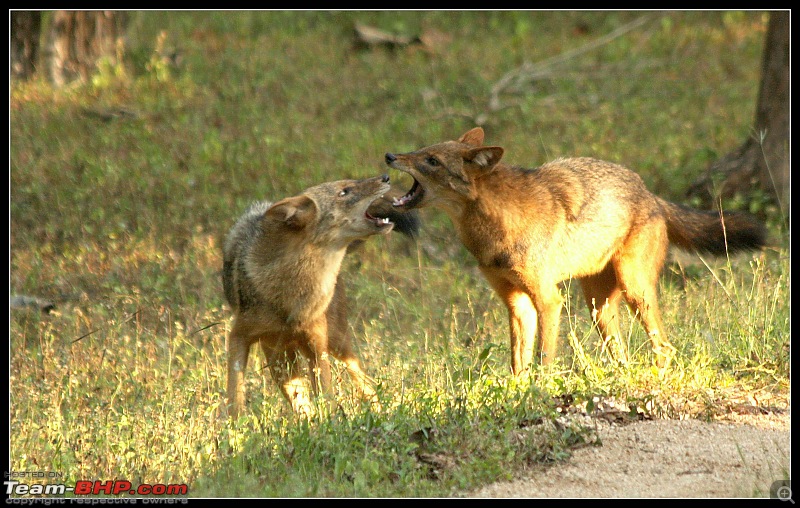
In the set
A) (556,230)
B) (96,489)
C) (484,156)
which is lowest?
(96,489)

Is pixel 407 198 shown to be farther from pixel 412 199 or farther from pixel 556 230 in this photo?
pixel 556 230

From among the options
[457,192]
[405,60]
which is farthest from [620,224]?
[405,60]

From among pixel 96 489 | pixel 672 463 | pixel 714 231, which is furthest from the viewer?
pixel 714 231

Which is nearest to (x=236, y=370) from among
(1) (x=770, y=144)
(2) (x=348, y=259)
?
(2) (x=348, y=259)

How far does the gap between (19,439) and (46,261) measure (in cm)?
508

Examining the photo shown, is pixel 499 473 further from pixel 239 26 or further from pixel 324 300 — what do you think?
pixel 239 26

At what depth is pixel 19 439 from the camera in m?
6.37

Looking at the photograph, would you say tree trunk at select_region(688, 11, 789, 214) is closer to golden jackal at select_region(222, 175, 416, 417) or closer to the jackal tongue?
the jackal tongue

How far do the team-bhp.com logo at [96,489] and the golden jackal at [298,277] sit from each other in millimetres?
1221

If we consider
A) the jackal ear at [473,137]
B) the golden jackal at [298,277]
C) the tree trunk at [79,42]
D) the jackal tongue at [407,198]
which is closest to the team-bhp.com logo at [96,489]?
the golden jackal at [298,277]

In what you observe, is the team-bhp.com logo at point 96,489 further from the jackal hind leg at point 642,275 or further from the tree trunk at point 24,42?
the tree trunk at point 24,42

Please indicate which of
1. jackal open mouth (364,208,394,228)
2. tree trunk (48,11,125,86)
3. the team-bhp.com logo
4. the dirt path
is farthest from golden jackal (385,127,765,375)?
tree trunk (48,11,125,86)

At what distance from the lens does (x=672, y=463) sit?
5555 mm

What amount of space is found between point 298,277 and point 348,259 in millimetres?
4070
